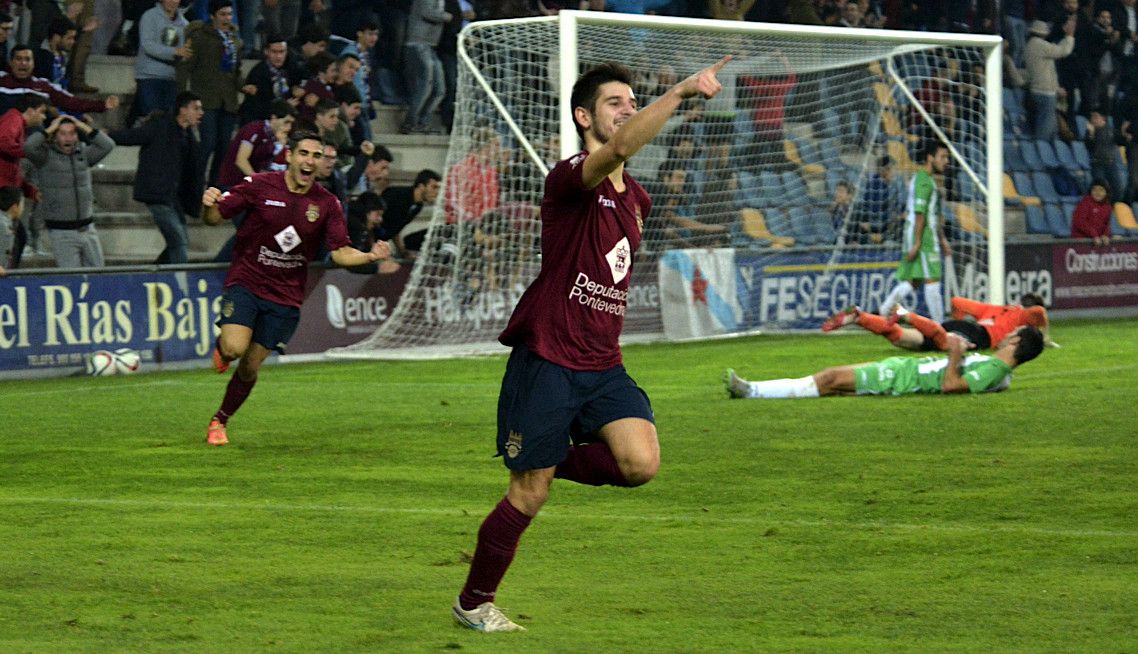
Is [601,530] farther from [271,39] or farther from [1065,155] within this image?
[1065,155]

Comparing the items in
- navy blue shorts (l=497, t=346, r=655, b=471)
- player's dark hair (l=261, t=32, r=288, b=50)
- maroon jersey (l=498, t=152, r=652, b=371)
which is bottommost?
navy blue shorts (l=497, t=346, r=655, b=471)

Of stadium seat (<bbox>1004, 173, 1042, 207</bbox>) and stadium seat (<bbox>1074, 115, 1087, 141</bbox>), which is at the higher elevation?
stadium seat (<bbox>1074, 115, 1087, 141</bbox>)

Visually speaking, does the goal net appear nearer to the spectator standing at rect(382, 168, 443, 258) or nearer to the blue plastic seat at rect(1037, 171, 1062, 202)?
the spectator standing at rect(382, 168, 443, 258)

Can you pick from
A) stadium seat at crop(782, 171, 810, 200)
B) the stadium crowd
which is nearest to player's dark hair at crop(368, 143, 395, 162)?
the stadium crowd

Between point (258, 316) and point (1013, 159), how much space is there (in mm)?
19142

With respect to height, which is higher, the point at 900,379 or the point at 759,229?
the point at 759,229

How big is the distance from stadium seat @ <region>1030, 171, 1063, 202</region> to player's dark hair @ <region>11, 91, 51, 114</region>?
16468mm

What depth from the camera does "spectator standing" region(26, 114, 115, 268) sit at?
56.0 ft

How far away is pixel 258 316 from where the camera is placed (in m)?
11.8

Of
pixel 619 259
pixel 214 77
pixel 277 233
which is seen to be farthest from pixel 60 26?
pixel 619 259

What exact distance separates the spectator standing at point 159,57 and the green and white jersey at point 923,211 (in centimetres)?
793

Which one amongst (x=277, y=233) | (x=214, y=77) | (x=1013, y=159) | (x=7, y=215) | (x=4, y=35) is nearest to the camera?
(x=277, y=233)

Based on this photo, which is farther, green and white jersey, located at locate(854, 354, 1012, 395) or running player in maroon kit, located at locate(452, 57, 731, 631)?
green and white jersey, located at locate(854, 354, 1012, 395)

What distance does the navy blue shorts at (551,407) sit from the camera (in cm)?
575
